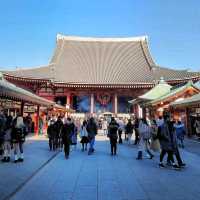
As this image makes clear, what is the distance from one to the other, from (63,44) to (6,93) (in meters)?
31.8

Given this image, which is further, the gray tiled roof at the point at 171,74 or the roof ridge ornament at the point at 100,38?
the roof ridge ornament at the point at 100,38

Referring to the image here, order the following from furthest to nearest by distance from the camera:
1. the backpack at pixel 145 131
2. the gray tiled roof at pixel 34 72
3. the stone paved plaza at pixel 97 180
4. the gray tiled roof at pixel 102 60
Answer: the gray tiled roof at pixel 102 60, the gray tiled roof at pixel 34 72, the backpack at pixel 145 131, the stone paved plaza at pixel 97 180

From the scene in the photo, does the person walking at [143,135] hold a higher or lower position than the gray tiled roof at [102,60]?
lower

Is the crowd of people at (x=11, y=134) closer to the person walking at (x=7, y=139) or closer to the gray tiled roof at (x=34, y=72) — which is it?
the person walking at (x=7, y=139)

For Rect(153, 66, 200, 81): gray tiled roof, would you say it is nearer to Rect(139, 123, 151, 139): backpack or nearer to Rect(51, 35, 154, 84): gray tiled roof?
Rect(51, 35, 154, 84): gray tiled roof

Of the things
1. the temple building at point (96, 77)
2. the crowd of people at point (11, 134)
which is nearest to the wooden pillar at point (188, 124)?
the temple building at point (96, 77)

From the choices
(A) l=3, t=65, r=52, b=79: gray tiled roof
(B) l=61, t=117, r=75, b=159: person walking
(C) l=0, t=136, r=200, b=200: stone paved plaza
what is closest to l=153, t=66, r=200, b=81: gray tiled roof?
(A) l=3, t=65, r=52, b=79: gray tiled roof

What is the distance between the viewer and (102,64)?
126ft

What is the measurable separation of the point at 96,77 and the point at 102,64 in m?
4.63

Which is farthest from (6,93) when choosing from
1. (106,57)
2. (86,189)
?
(106,57)

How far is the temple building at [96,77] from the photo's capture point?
31.7 m

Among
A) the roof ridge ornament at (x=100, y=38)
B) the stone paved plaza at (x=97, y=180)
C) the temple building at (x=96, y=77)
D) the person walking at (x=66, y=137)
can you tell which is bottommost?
the stone paved plaza at (x=97, y=180)

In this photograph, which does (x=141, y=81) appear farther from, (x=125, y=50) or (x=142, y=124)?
(x=142, y=124)

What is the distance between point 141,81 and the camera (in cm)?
3238
